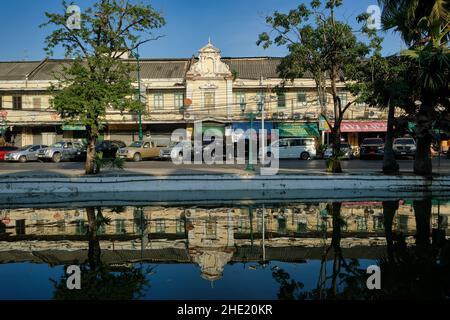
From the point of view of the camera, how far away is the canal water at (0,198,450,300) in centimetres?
622

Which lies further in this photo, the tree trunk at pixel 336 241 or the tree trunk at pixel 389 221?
the tree trunk at pixel 389 221

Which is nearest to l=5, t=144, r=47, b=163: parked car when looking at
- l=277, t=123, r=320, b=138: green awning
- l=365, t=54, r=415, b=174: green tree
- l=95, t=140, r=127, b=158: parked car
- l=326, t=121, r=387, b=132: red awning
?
l=95, t=140, r=127, b=158: parked car

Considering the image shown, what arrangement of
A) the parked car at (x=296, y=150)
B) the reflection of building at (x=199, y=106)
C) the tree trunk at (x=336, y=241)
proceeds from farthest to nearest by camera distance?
the reflection of building at (x=199, y=106)
the parked car at (x=296, y=150)
the tree trunk at (x=336, y=241)

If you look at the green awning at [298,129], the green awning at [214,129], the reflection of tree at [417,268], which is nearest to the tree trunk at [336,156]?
the reflection of tree at [417,268]

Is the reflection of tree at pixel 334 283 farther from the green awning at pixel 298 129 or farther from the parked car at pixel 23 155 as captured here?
the green awning at pixel 298 129

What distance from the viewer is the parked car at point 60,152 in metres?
30.2

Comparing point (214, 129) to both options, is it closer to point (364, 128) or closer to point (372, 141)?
point (364, 128)

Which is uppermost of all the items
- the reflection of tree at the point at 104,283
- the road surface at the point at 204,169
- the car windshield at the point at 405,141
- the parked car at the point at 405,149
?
the car windshield at the point at 405,141

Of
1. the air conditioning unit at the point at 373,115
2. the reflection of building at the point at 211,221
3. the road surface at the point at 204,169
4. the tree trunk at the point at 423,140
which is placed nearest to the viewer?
the reflection of building at the point at 211,221

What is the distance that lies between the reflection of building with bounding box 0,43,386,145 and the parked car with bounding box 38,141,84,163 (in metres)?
5.92

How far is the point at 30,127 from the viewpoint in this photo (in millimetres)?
38125

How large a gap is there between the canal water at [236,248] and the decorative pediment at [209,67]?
24165 mm

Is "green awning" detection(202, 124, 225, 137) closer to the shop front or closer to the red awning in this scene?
the shop front
